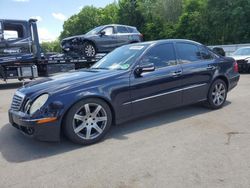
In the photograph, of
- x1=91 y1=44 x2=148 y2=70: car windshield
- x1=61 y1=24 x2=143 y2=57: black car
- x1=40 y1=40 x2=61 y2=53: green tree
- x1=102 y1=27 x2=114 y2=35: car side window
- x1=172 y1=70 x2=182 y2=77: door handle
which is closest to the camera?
x1=91 y1=44 x2=148 y2=70: car windshield

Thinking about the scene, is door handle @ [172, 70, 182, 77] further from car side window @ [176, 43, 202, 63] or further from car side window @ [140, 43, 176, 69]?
car side window @ [176, 43, 202, 63]

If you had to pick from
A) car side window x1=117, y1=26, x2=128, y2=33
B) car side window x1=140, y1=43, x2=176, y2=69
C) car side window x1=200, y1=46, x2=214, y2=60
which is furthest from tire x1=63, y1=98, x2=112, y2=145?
car side window x1=117, y1=26, x2=128, y2=33

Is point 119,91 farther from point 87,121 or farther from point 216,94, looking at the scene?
point 216,94

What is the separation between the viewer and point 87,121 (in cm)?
443

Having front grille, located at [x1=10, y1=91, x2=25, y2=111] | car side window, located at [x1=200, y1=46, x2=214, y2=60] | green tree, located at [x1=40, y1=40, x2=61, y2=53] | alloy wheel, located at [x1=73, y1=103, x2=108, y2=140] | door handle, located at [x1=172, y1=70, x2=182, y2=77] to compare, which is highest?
green tree, located at [x1=40, y1=40, x2=61, y2=53]

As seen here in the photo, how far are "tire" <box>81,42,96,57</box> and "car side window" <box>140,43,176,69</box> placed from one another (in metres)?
7.67

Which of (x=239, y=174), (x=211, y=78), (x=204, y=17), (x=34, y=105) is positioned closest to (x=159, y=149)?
(x=239, y=174)

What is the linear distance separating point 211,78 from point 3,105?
17.8 ft

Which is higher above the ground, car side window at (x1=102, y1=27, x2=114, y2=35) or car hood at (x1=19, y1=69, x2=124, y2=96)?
car side window at (x1=102, y1=27, x2=114, y2=35)

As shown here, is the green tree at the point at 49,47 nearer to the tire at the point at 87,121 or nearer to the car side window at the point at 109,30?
the car side window at the point at 109,30

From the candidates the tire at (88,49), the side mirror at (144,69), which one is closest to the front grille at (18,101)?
the side mirror at (144,69)

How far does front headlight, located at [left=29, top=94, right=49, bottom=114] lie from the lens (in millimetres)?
4133

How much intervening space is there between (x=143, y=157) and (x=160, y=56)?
2.22 metres

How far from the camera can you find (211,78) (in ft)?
20.1
